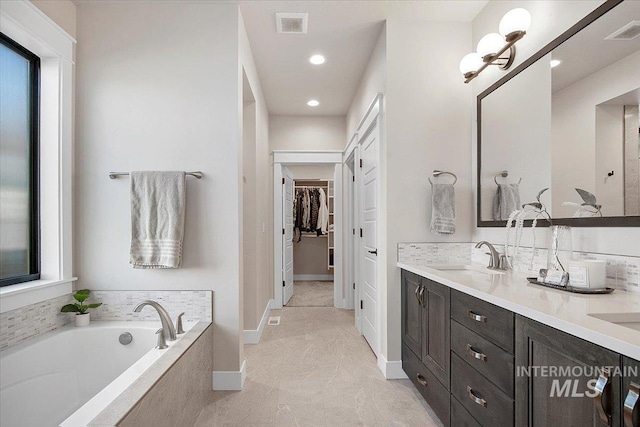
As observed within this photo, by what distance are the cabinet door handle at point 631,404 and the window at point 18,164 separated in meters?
2.69

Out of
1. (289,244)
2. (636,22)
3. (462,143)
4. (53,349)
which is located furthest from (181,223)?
(289,244)

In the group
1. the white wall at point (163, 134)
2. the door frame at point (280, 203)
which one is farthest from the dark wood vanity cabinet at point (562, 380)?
the door frame at point (280, 203)

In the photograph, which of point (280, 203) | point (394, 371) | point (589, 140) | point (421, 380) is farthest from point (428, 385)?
point (280, 203)

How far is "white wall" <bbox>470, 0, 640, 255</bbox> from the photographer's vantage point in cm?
148

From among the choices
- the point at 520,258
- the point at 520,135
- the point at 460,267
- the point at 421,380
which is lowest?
the point at 421,380

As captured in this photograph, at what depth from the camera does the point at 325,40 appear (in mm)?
2939

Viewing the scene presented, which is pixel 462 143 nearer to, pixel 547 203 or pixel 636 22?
pixel 547 203

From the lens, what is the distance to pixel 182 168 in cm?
241

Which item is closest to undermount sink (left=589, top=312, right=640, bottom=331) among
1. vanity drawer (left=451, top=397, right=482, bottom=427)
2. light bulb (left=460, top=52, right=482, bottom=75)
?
vanity drawer (left=451, top=397, right=482, bottom=427)

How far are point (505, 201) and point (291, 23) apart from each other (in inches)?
78.4

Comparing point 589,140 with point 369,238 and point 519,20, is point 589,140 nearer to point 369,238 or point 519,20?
point 519,20

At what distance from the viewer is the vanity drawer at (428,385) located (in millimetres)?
1849

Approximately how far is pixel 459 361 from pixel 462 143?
159 centimetres

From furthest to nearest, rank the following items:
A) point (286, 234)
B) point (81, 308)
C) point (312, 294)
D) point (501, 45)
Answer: point (312, 294) → point (286, 234) → point (81, 308) → point (501, 45)
